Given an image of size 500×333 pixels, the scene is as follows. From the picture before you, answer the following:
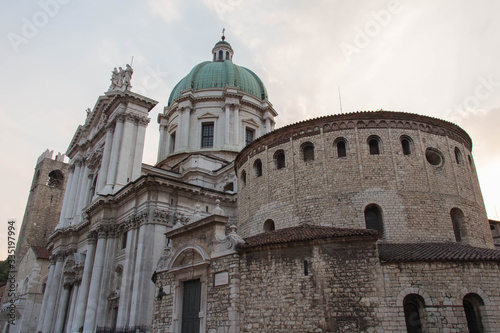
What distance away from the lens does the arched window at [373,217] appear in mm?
17531

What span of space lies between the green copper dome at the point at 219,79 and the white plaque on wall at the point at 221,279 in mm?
30918

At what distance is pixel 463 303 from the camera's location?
13.1 m

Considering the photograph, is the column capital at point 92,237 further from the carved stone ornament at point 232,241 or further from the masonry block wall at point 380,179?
the carved stone ornament at point 232,241

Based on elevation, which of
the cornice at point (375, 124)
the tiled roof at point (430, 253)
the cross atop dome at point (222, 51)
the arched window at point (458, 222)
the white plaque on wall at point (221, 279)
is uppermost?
the cross atop dome at point (222, 51)

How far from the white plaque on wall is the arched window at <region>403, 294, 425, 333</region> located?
6.09 metres

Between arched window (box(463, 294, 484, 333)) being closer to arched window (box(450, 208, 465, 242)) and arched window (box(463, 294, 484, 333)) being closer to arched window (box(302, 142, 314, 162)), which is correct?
arched window (box(450, 208, 465, 242))

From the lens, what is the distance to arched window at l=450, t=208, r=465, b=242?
1780 centimetres

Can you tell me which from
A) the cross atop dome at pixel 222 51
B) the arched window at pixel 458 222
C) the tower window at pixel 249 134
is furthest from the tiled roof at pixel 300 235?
the cross atop dome at pixel 222 51

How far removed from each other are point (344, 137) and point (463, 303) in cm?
891

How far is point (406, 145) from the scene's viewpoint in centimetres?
1908

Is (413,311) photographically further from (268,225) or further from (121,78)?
(121,78)

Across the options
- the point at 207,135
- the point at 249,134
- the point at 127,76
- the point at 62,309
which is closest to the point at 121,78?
the point at 127,76

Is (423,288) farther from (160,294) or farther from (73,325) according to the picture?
(73,325)

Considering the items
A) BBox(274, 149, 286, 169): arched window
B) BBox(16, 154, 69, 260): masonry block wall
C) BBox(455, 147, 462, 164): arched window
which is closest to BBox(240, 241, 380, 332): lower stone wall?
BBox(274, 149, 286, 169): arched window
